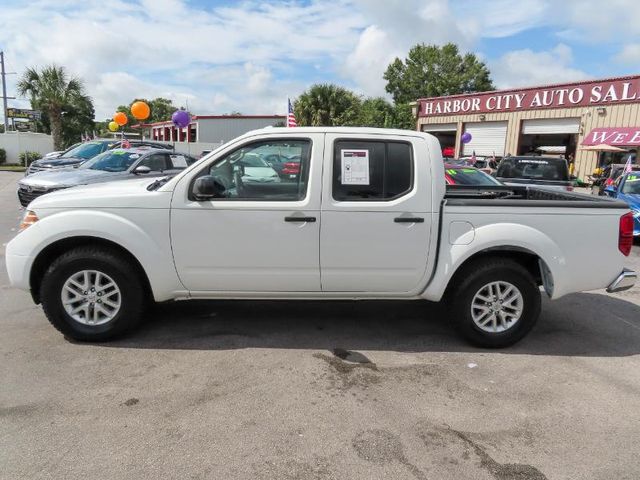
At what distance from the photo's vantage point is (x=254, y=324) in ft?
16.0

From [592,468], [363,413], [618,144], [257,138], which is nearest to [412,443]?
[363,413]

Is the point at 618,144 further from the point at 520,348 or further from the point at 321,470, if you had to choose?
the point at 321,470

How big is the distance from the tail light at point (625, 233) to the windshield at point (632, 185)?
25.0ft

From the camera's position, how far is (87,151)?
1534cm

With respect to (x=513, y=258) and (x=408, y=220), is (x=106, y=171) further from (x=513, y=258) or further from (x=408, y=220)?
(x=513, y=258)

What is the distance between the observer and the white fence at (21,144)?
3288 cm

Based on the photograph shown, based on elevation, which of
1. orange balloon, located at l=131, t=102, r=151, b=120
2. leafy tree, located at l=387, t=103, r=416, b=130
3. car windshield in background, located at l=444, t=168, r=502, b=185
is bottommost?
car windshield in background, located at l=444, t=168, r=502, b=185

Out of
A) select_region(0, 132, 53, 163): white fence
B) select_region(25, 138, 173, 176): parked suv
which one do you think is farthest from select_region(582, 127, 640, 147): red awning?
select_region(0, 132, 53, 163): white fence

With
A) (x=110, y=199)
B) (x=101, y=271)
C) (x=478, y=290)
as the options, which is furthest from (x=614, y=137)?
(x=101, y=271)

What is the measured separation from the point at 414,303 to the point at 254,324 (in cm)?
196

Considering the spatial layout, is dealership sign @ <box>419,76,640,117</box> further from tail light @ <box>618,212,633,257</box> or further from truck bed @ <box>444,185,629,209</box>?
tail light @ <box>618,212,633,257</box>

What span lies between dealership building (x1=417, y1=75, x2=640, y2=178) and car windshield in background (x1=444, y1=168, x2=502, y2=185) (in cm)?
1734

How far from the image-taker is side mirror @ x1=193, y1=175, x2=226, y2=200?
4004 mm

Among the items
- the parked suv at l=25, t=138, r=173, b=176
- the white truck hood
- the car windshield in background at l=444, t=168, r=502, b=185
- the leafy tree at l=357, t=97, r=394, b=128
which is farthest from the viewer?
the leafy tree at l=357, t=97, r=394, b=128
